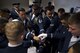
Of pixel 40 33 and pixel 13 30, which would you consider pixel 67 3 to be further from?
pixel 13 30

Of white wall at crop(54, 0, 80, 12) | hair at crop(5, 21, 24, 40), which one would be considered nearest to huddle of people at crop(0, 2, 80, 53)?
hair at crop(5, 21, 24, 40)

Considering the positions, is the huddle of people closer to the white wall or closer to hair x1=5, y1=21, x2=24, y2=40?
hair x1=5, y1=21, x2=24, y2=40

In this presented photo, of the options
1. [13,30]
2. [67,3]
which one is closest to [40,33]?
[13,30]

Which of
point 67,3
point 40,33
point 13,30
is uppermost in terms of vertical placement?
point 13,30

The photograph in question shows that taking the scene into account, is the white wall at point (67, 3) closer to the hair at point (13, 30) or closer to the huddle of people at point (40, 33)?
the huddle of people at point (40, 33)

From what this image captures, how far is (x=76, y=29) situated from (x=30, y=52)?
573mm

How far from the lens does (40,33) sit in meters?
4.18

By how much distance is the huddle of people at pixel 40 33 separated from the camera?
82.7 inches

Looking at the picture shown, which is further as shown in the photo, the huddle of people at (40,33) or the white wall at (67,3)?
the white wall at (67,3)

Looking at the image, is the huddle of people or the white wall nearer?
the huddle of people

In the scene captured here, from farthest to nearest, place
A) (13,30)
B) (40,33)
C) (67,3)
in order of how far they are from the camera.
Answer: (67,3)
(40,33)
(13,30)

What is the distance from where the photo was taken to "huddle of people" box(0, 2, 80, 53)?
2.10 meters

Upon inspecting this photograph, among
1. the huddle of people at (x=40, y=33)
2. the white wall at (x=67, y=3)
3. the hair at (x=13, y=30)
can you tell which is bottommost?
the white wall at (x=67, y=3)

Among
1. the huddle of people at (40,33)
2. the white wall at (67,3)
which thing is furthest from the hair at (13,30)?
the white wall at (67,3)
